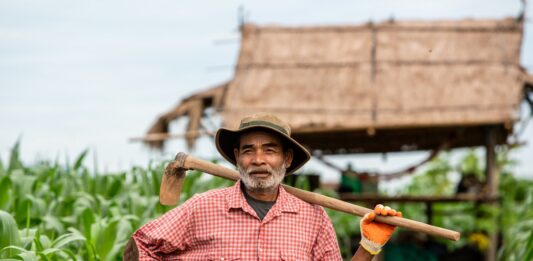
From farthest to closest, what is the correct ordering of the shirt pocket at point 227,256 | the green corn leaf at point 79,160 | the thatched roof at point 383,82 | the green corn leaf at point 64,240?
the thatched roof at point 383,82
the green corn leaf at point 79,160
the green corn leaf at point 64,240
the shirt pocket at point 227,256

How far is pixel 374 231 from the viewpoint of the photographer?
13.4ft

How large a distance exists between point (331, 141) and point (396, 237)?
1.37 metres

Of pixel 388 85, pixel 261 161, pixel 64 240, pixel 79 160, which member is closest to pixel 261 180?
pixel 261 161

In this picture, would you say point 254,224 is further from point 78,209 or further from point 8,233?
point 78,209

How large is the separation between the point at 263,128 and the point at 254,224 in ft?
1.27

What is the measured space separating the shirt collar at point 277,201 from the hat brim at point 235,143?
20 cm

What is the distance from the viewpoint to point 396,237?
1134cm

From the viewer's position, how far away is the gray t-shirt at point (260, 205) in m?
4.13

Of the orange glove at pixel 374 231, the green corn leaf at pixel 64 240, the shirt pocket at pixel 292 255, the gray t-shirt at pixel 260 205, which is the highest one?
the gray t-shirt at pixel 260 205

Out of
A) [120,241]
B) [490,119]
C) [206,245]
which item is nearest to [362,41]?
[490,119]

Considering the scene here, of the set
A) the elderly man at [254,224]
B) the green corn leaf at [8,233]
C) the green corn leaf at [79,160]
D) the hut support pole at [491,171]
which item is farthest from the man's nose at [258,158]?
the hut support pole at [491,171]

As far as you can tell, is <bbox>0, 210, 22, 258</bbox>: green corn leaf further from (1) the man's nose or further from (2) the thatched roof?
(2) the thatched roof

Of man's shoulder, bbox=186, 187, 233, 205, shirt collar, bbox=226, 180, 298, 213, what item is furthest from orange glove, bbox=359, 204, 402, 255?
man's shoulder, bbox=186, 187, 233, 205

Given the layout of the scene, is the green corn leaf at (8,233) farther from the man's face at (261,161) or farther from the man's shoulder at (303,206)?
the man's shoulder at (303,206)
